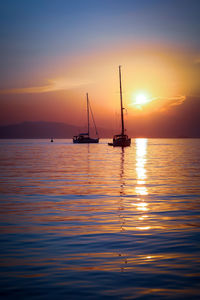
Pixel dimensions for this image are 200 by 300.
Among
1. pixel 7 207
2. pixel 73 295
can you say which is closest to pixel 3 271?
pixel 73 295

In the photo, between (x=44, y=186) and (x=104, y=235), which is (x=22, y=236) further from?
(x=44, y=186)

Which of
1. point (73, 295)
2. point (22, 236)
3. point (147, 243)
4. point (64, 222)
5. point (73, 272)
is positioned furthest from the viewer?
point (64, 222)

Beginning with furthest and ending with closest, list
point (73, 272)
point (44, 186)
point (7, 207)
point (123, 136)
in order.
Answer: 1. point (123, 136)
2. point (44, 186)
3. point (7, 207)
4. point (73, 272)

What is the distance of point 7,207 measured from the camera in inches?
629

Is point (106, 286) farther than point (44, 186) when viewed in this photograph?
No

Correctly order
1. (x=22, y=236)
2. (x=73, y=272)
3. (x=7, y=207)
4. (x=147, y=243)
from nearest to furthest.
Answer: (x=73, y=272) → (x=147, y=243) → (x=22, y=236) → (x=7, y=207)

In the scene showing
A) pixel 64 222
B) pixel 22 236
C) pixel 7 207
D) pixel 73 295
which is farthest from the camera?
pixel 7 207

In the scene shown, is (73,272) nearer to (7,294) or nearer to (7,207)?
(7,294)

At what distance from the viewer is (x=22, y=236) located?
35.2 ft

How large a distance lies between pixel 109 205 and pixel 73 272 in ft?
29.4

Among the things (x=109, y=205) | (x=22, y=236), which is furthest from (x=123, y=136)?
(x=22, y=236)

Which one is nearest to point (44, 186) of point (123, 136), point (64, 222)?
point (64, 222)

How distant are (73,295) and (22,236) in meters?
4.65

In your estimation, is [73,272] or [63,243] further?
[63,243]
